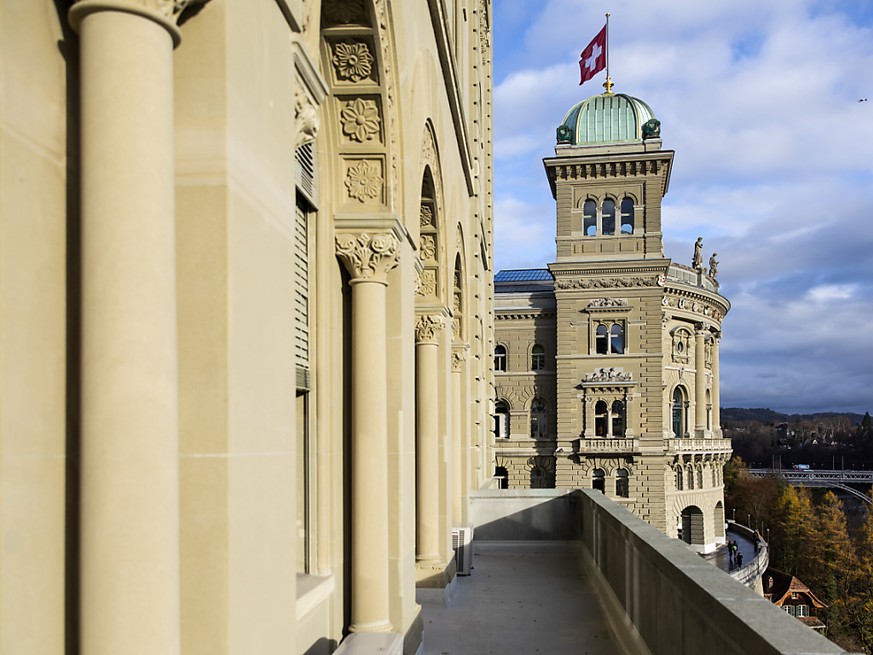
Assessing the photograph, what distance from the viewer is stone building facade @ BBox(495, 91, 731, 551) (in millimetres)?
55062

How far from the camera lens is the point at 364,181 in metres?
7.89

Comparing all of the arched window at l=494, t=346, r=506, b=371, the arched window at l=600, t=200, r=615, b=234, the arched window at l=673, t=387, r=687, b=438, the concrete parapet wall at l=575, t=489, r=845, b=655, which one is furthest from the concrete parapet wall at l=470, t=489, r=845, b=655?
the arched window at l=673, t=387, r=687, b=438

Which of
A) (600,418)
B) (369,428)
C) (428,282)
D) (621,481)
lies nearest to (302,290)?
(369,428)

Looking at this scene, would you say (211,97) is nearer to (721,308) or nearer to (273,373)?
(273,373)

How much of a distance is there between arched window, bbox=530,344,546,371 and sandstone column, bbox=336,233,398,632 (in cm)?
5204

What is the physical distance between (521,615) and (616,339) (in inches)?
1786

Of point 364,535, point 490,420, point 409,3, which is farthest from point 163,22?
point 490,420

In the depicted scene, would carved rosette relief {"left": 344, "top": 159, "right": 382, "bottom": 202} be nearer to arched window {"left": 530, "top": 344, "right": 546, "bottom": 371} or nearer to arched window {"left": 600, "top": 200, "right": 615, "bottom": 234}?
A: arched window {"left": 600, "top": 200, "right": 615, "bottom": 234}

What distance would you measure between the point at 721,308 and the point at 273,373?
70686 mm

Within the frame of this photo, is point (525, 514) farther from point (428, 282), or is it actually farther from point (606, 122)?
point (606, 122)

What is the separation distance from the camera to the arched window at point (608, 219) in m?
56.9

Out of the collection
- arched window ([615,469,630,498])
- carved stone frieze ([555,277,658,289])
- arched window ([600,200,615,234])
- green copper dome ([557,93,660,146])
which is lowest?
arched window ([615,469,630,498])

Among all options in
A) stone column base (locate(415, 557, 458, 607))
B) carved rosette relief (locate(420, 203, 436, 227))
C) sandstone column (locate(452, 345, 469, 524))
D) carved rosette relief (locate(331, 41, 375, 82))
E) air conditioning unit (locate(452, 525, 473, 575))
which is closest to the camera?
carved rosette relief (locate(331, 41, 375, 82))

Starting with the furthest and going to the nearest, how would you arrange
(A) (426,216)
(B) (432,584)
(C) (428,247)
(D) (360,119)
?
(C) (428,247) → (A) (426,216) → (B) (432,584) → (D) (360,119)
